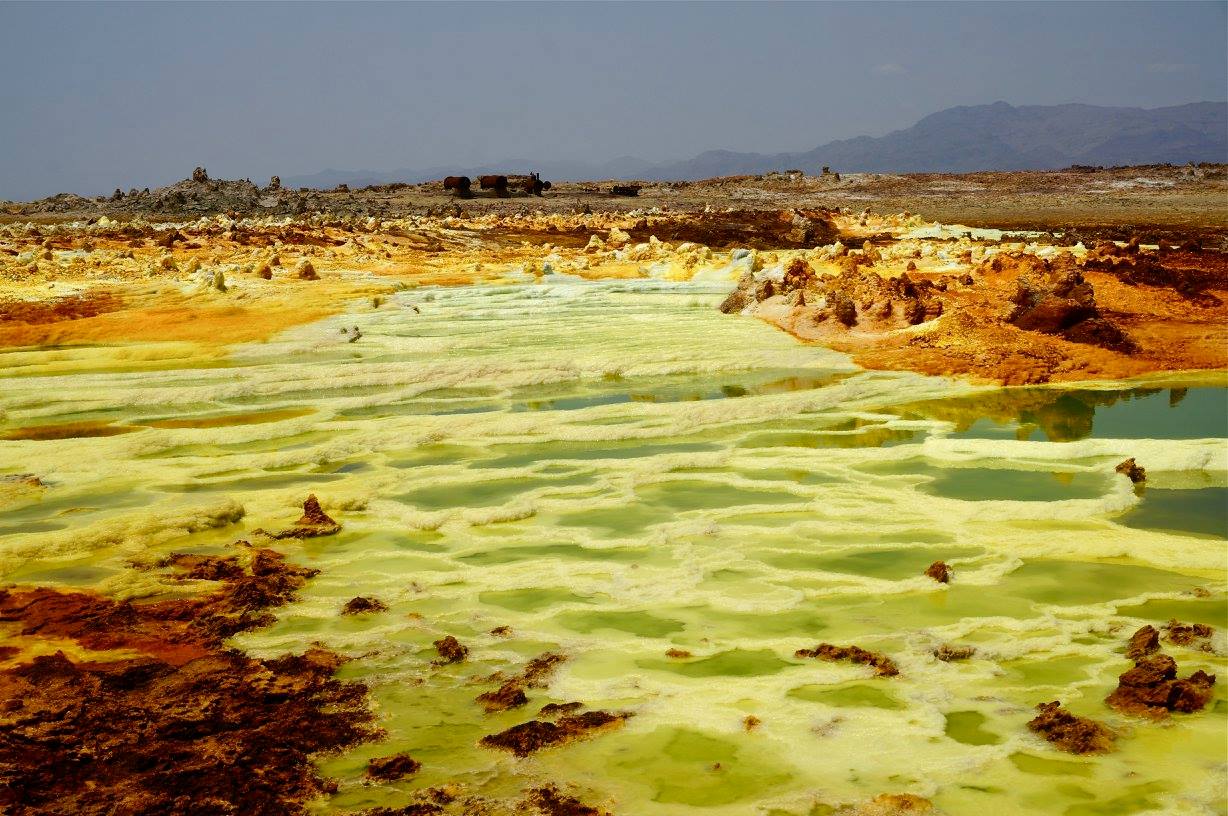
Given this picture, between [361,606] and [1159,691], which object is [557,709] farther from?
[1159,691]

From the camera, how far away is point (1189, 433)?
12.0m

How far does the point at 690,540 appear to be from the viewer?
28.5ft

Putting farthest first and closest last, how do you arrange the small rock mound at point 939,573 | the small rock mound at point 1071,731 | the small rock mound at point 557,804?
the small rock mound at point 939,573 < the small rock mound at point 1071,731 < the small rock mound at point 557,804

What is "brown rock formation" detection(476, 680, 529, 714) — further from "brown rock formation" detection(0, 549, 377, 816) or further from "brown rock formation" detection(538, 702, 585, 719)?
"brown rock formation" detection(0, 549, 377, 816)

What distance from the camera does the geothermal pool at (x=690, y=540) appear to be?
17.0ft

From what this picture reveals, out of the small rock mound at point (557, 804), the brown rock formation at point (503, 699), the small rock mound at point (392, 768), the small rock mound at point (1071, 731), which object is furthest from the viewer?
the brown rock formation at point (503, 699)

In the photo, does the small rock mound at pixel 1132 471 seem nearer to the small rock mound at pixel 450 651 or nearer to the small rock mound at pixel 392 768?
the small rock mound at pixel 450 651

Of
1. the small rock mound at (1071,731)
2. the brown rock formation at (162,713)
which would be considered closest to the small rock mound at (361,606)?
the brown rock formation at (162,713)

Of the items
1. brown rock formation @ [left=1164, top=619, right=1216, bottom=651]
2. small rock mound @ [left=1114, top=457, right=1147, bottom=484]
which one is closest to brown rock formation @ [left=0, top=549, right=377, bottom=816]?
brown rock formation @ [left=1164, top=619, right=1216, bottom=651]

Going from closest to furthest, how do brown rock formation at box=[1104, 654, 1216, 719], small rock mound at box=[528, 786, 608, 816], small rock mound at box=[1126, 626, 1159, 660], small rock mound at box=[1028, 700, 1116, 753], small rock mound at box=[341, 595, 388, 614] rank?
small rock mound at box=[528, 786, 608, 816]
small rock mound at box=[1028, 700, 1116, 753]
brown rock formation at box=[1104, 654, 1216, 719]
small rock mound at box=[1126, 626, 1159, 660]
small rock mound at box=[341, 595, 388, 614]

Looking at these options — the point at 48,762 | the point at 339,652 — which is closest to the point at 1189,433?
Result: the point at 339,652

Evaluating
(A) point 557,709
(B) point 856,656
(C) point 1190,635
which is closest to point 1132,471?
(C) point 1190,635

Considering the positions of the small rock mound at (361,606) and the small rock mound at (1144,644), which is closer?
the small rock mound at (1144,644)

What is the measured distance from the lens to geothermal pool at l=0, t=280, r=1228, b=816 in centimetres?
519
